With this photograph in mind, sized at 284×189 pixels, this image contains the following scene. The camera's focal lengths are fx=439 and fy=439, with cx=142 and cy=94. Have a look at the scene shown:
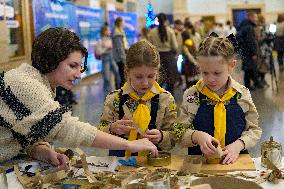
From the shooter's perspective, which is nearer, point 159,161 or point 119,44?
point 159,161

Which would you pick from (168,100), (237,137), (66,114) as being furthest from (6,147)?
(237,137)

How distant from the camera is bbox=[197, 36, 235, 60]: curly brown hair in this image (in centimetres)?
204

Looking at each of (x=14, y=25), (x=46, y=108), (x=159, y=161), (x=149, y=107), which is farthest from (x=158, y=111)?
(x=14, y=25)

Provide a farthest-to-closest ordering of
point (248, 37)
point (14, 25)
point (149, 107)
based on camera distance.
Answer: point (248, 37)
point (14, 25)
point (149, 107)

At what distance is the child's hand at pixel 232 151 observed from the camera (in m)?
1.85

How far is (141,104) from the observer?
7.39 ft

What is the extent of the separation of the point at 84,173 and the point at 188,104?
631 mm

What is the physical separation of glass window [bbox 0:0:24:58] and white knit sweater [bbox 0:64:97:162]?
476cm

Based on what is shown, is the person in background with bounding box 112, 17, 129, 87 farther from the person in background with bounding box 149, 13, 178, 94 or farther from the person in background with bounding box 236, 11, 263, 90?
the person in background with bounding box 236, 11, 263, 90

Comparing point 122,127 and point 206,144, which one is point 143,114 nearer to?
point 122,127

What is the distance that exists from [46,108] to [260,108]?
538 centimetres

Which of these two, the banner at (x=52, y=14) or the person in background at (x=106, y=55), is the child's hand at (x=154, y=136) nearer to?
the banner at (x=52, y=14)

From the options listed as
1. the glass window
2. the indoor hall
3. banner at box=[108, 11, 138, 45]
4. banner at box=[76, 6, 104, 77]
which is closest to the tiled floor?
the glass window

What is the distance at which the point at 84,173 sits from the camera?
70.2 inches
